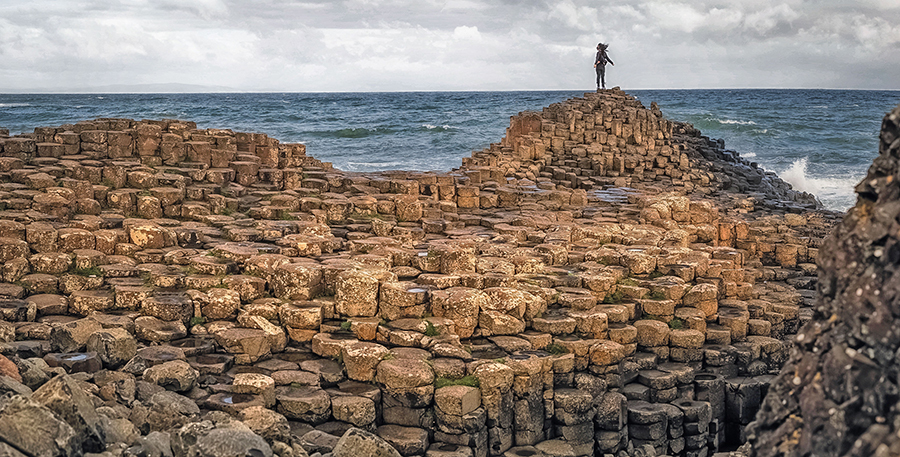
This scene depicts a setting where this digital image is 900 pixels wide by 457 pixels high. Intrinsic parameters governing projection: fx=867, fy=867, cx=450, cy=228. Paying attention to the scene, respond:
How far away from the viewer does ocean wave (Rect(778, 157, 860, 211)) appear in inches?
1212

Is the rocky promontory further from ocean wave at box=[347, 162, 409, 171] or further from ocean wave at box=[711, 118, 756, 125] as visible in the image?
ocean wave at box=[711, 118, 756, 125]

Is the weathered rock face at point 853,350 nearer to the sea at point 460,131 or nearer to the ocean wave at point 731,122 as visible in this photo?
the sea at point 460,131

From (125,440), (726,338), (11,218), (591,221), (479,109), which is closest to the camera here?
(125,440)

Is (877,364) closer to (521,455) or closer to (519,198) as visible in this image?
(521,455)

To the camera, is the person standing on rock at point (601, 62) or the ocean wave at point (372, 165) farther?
the ocean wave at point (372, 165)

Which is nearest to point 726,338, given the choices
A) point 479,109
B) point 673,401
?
point 673,401

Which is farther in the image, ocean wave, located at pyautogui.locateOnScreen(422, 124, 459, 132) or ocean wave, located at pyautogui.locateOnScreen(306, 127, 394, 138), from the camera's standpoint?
ocean wave, located at pyautogui.locateOnScreen(422, 124, 459, 132)

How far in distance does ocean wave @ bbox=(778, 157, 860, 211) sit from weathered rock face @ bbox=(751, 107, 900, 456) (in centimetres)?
2663

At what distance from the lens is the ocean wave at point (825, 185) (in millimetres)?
30797

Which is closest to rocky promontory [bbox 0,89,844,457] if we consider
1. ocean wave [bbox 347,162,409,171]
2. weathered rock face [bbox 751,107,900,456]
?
weathered rock face [bbox 751,107,900,456]

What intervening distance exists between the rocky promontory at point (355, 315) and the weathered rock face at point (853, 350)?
2159mm

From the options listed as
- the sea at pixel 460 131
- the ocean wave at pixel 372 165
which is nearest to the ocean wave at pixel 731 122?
the sea at pixel 460 131

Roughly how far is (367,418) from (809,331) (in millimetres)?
5454

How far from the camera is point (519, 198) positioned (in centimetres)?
1773
